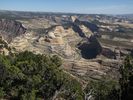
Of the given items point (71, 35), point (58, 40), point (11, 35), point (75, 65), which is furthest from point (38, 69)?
point (11, 35)

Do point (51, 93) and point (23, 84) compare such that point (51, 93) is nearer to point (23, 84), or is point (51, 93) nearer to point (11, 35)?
point (23, 84)

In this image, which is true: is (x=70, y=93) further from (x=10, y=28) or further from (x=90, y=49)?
(x=10, y=28)

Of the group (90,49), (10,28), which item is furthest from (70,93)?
(10,28)

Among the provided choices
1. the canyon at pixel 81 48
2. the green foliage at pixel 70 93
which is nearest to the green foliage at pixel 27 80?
the green foliage at pixel 70 93

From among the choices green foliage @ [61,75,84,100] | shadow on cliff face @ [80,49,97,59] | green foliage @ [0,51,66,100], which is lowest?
shadow on cliff face @ [80,49,97,59]

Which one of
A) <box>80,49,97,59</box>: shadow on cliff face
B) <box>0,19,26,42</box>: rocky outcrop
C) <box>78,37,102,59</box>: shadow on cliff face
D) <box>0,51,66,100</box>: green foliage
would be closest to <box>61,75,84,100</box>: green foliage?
<box>0,51,66,100</box>: green foliage

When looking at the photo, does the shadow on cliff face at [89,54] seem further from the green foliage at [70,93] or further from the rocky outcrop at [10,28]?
the rocky outcrop at [10,28]

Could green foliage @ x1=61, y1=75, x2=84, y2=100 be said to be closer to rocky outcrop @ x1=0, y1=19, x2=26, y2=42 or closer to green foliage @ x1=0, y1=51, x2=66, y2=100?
green foliage @ x1=0, y1=51, x2=66, y2=100

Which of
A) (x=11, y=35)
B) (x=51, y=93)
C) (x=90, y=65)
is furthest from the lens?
(x=11, y=35)
